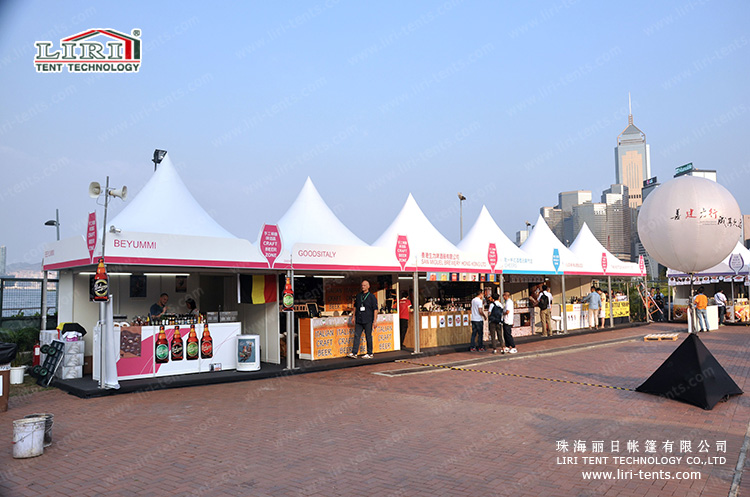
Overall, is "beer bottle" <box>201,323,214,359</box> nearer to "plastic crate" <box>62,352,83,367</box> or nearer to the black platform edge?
the black platform edge

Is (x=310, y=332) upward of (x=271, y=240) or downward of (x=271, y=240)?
downward

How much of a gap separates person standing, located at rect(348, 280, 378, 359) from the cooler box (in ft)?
8.60

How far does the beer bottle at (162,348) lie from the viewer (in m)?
9.34

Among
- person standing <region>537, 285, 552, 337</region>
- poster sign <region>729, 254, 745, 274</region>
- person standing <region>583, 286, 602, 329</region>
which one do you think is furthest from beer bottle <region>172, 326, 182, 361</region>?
poster sign <region>729, 254, 745, 274</region>

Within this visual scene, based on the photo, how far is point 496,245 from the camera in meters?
15.5

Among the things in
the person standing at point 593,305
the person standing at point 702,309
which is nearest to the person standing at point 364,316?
the person standing at point 593,305

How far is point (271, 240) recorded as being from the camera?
33.3ft

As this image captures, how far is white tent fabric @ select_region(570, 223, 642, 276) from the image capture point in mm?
19281

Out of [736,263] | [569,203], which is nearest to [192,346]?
[736,263]

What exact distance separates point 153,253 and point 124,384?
226 cm

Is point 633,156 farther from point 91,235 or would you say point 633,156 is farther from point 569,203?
point 91,235

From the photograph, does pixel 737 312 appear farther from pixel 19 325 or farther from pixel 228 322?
pixel 19 325

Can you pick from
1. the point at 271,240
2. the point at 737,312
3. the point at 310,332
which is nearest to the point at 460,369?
the point at 310,332

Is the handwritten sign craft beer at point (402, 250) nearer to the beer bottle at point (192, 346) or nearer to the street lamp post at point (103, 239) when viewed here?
the beer bottle at point (192, 346)
